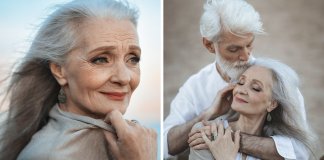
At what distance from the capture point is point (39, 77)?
14.3 ft

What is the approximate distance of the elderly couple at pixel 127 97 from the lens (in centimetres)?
433

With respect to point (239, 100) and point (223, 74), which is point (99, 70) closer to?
point (223, 74)

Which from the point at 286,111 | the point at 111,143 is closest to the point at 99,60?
the point at 111,143

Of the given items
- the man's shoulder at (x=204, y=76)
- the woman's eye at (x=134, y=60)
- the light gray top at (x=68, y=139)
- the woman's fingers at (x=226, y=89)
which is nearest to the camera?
the light gray top at (x=68, y=139)

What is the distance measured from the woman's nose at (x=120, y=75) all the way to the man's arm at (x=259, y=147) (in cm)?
122

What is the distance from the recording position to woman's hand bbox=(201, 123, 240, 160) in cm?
478

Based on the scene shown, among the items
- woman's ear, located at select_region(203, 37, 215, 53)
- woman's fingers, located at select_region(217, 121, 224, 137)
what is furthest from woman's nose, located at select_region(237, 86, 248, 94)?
woman's ear, located at select_region(203, 37, 215, 53)

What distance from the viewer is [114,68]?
178 inches

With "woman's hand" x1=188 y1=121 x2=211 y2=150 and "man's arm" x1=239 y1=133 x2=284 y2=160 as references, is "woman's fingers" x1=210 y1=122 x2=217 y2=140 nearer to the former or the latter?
"woman's hand" x1=188 y1=121 x2=211 y2=150

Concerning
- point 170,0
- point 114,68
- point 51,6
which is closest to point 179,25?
point 170,0

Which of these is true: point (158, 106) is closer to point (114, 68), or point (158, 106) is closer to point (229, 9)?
point (114, 68)

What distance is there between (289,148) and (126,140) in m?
1.51

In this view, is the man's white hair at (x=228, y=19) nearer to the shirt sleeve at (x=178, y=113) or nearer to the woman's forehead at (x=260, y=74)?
the woman's forehead at (x=260, y=74)

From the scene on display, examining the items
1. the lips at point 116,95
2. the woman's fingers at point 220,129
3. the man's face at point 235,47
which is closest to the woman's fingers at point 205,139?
the woman's fingers at point 220,129
